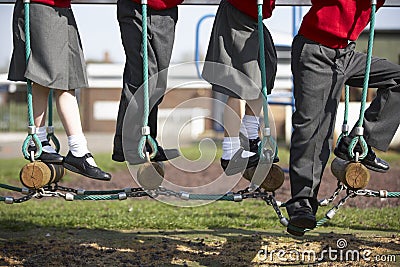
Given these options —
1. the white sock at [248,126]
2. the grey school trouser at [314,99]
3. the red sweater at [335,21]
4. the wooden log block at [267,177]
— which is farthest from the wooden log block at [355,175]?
the red sweater at [335,21]

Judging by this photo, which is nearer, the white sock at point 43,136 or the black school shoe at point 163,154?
the black school shoe at point 163,154

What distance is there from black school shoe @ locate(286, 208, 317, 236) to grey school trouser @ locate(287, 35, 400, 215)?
0.06 metres

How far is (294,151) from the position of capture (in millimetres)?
4465

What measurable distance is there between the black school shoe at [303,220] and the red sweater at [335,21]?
3.66 ft

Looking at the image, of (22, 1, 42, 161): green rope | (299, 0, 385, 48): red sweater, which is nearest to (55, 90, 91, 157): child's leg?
(22, 1, 42, 161): green rope

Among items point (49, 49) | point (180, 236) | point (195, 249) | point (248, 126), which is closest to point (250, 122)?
point (248, 126)

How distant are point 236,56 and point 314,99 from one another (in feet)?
2.12

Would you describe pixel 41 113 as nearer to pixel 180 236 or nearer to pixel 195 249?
pixel 195 249

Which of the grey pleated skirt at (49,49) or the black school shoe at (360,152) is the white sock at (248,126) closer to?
the black school shoe at (360,152)

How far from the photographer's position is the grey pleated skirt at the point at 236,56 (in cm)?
460

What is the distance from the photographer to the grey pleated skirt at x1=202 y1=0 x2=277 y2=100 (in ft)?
15.1

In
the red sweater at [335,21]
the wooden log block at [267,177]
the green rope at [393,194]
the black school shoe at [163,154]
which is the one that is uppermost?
the red sweater at [335,21]

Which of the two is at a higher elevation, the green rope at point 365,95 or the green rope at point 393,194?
the green rope at point 365,95

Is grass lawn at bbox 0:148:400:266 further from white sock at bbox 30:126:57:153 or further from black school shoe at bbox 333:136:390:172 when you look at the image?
white sock at bbox 30:126:57:153
